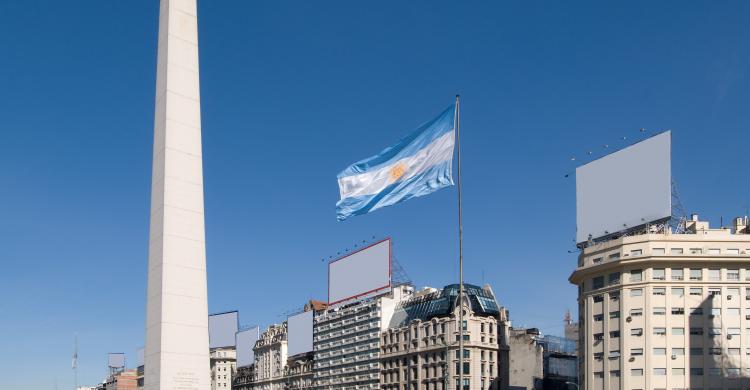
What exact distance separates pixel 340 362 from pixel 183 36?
293ft

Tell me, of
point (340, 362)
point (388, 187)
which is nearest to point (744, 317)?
point (388, 187)

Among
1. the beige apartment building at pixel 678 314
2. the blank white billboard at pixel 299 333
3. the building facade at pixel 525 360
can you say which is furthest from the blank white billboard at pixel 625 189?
the blank white billboard at pixel 299 333

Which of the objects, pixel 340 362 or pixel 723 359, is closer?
pixel 723 359

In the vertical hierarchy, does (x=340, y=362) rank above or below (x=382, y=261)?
below

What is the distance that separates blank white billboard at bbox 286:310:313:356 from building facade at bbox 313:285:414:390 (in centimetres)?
287

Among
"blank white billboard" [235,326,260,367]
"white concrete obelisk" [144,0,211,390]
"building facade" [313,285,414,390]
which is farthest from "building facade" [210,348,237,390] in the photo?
"white concrete obelisk" [144,0,211,390]

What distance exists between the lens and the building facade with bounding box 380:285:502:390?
3875 inches

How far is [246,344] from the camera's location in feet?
523

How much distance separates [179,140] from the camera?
115 ft

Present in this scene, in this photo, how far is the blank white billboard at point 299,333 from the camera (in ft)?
433

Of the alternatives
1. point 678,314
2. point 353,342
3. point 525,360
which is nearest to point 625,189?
point 678,314

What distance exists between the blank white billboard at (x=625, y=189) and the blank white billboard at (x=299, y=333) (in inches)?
2508

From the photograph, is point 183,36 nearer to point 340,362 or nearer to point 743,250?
point 743,250

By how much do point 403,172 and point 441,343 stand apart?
71.6 meters
